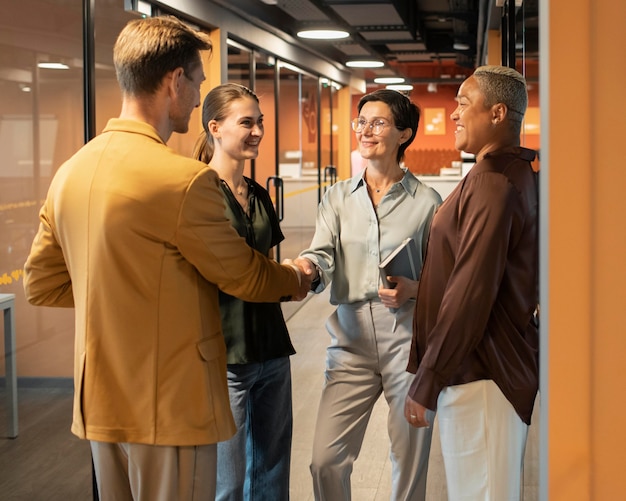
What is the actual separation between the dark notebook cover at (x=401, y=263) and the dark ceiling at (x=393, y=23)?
4.77ft

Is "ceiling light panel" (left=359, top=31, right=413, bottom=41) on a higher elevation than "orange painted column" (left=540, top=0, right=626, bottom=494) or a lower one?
higher

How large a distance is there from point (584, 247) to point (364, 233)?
1.53 m

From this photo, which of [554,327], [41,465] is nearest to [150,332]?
[554,327]

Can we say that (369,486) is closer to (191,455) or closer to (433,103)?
(191,455)

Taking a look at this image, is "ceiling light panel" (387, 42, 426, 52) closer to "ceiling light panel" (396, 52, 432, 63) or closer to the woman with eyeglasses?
"ceiling light panel" (396, 52, 432, 63)

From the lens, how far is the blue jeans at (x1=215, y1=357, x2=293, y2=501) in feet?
9.35

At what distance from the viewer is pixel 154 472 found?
6.70ft

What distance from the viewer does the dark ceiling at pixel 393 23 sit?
7.50 metres

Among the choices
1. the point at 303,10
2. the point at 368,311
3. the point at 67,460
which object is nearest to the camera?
the point at 368,311

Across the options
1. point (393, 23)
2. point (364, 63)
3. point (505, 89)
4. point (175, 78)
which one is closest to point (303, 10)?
point (393, 23)

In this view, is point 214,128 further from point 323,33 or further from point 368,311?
point 323,33


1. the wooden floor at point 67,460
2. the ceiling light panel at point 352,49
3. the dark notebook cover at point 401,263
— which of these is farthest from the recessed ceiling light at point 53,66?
the ceiling light panel at point 352,49

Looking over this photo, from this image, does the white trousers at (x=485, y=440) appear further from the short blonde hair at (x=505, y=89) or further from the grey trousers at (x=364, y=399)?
the short blonde hair at (x=505, y=89)

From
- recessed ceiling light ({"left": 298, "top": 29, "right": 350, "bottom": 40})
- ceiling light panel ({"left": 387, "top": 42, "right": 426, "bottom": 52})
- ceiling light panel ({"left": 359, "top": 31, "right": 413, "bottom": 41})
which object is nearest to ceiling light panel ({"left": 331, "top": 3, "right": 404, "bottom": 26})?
recessed ceiling light ({"left": 298, "top": 29, "right": 350, "bottom": 40})
